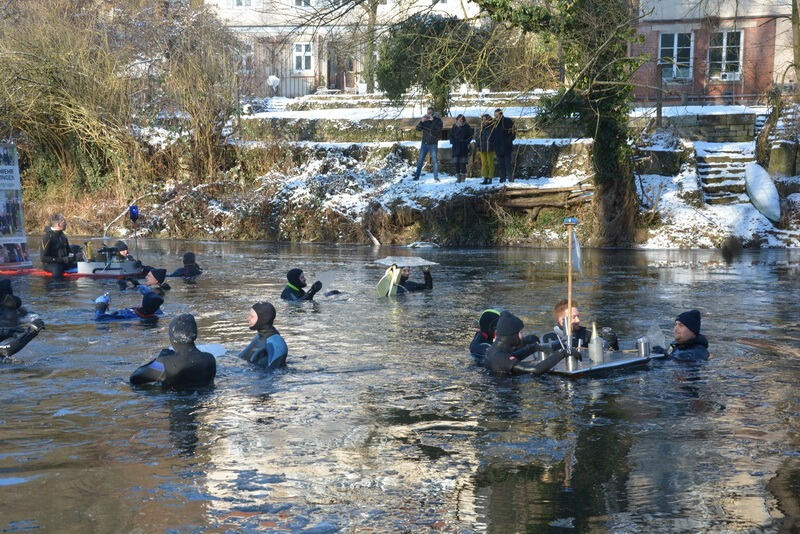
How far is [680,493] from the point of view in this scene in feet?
26.4

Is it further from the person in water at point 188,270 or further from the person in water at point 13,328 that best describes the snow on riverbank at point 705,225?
the person in water at point 13,328

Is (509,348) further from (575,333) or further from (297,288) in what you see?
(297,288)

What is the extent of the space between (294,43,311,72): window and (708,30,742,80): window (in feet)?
66.0

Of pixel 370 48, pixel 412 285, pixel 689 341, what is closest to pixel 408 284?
pixel 412 285

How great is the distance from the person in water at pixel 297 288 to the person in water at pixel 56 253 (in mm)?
6455

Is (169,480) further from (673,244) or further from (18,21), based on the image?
(18,21)

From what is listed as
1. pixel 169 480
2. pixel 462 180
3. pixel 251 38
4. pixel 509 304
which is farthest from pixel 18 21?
pixel 169 480

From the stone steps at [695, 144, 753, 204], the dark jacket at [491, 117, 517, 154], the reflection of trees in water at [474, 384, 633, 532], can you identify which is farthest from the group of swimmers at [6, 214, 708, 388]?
the stone steps at [695, 144, 753, 204]

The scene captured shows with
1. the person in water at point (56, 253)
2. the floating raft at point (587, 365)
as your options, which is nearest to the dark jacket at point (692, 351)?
the floating raft at point (587, 365)

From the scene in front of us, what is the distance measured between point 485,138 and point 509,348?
65.9 ft

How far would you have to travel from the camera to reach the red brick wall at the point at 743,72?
4172 cm

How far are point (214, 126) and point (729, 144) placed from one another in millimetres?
18036

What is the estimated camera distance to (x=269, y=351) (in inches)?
513

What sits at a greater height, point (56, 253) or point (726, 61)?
point (726, 61)
